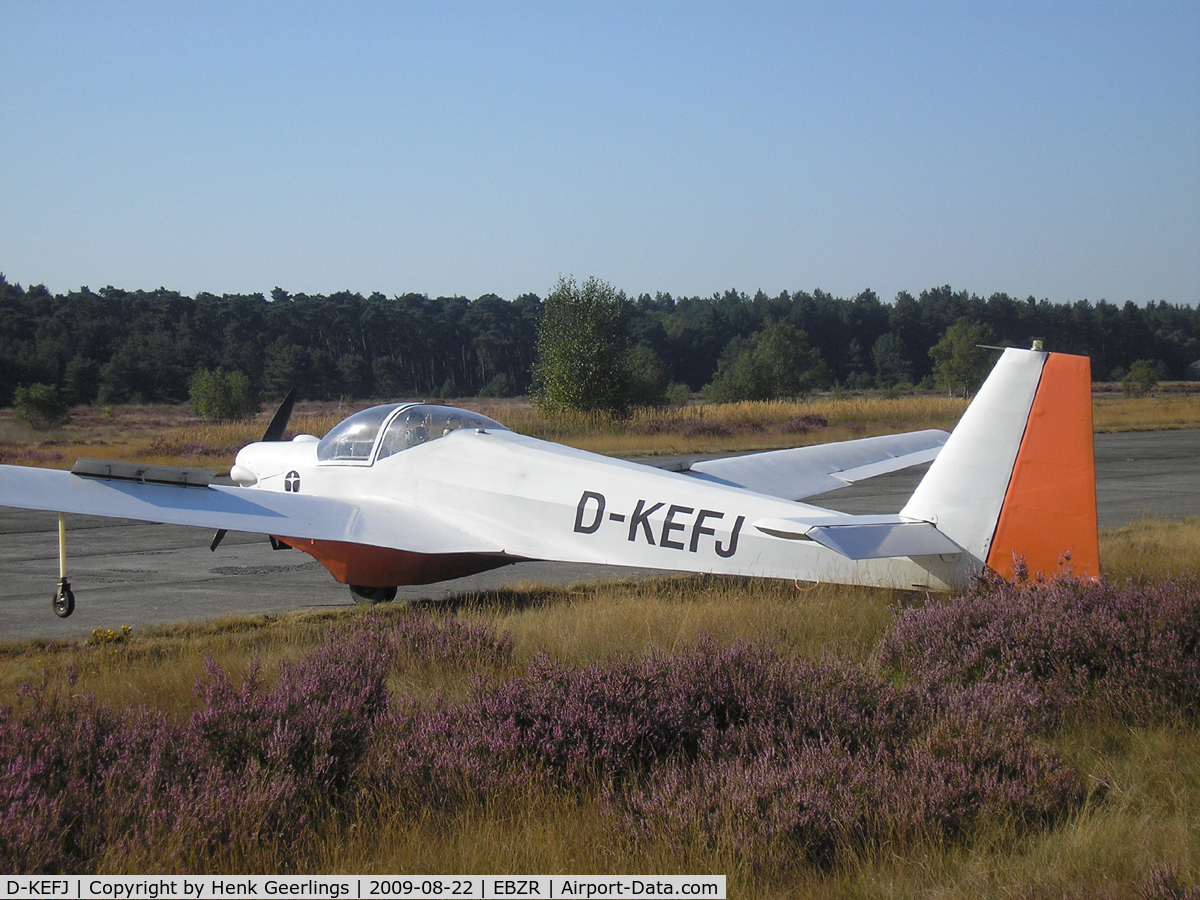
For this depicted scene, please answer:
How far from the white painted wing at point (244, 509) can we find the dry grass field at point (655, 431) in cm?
1767

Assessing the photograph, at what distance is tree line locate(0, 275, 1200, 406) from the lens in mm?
75812

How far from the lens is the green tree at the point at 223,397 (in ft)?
141

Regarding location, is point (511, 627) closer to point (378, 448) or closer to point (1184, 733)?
point (378, 448)

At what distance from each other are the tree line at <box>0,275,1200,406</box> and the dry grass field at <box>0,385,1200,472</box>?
52.5 ft

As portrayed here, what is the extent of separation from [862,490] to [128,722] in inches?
630

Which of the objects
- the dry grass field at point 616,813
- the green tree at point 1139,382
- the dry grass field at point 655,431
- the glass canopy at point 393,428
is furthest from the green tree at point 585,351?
the green tree at point 1139,382

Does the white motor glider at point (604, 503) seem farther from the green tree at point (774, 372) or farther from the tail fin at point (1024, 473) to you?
the green tree at point (774, 372)

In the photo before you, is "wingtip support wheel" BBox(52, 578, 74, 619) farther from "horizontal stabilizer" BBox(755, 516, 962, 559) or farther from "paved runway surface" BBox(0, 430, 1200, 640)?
"horizontal stabilizer" BBox(755, 516, 962, 559)

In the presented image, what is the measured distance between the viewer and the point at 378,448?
352 inches

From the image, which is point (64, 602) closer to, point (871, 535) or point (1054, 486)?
point (871, 535)

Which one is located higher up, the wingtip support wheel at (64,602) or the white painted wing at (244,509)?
the white painted wing at (244,509)

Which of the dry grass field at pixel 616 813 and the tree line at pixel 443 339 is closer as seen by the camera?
the dry grass field at pixel 616 813
